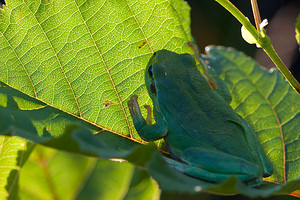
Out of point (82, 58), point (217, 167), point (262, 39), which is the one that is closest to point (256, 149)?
point (217, 167)

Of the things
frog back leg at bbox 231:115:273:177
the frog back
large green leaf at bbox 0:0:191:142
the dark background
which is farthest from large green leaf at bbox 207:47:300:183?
the dark background

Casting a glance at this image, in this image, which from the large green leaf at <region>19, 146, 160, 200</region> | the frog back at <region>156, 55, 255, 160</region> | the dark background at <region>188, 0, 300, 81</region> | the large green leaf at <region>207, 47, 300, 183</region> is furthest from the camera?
the dark background at <region>188, 0, 300, 81</region>

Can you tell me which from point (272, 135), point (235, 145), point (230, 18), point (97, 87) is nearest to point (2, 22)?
point (97, 87)

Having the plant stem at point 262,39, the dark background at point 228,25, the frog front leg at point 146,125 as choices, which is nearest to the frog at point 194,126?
the frog front leg at point 146,125

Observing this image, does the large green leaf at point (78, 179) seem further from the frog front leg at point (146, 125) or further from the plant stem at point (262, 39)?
the plant stem at point (262, 39)

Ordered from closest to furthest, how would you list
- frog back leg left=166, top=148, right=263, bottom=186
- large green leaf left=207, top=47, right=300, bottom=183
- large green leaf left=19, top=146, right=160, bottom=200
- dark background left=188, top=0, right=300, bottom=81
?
frog back leg left=166, top=148, right=263, bottom=186 < large green leaf left=19, top=146, right=160, bottom=200 < large green leaf left=207, top=47, right=300, bottom=183 < dark background left=188, top=0, right=300, bottom=81

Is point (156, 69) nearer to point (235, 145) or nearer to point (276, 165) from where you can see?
→ point (235, 145)

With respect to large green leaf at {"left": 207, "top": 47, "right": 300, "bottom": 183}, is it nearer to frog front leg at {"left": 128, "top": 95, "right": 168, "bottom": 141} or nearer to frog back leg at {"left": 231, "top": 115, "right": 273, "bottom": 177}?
frog back leg at {"left": 231, "top": 115, "right": 273, "bottom": 177}

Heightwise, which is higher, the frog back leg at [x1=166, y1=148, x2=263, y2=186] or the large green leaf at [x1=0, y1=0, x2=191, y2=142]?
the large green leaf at [x1=0, y1=0, x2=191, y2=142]
